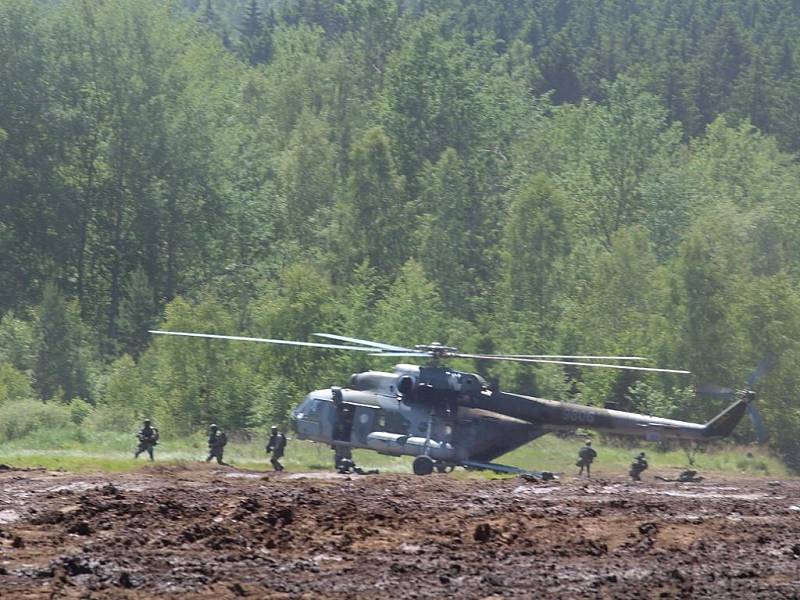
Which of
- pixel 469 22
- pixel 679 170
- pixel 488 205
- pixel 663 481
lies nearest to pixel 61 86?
pixel 488 205

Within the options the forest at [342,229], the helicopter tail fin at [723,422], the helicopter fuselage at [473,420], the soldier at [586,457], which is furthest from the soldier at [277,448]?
the forest at [342,229]

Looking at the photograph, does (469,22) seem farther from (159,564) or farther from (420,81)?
(159,564)

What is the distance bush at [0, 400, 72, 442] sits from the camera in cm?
3428

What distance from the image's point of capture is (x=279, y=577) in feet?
48.2

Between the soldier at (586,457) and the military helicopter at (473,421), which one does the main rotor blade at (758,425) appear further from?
the soldier at (586,457)

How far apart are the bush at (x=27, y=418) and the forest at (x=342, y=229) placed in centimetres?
9

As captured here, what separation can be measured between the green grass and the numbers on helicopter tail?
422 cm

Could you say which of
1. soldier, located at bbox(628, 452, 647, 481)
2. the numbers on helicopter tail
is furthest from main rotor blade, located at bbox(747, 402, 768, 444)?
soldier, located at bbox(628, 452, 647, 481)

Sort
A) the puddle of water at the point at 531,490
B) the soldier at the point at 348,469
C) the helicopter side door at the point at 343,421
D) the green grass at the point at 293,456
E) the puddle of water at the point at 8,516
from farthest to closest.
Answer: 1. the green grass at the point at 293,456
2. the helicopter side door at the point at 343,421
3. the soldier at the point at 348,469
4. the puddle of water at the point at 531,490
5. the puddle of water at the point at 8,516

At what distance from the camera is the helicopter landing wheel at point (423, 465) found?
86.2ft

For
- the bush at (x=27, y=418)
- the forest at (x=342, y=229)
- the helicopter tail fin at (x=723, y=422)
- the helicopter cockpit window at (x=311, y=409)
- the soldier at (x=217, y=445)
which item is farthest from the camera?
the forest at (x=342, y=229)

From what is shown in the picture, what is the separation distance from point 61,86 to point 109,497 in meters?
35.0

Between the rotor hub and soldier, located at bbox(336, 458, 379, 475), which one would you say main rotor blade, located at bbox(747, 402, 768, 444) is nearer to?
the rotor hub

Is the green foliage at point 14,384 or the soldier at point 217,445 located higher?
the green foliage at point 14,384
